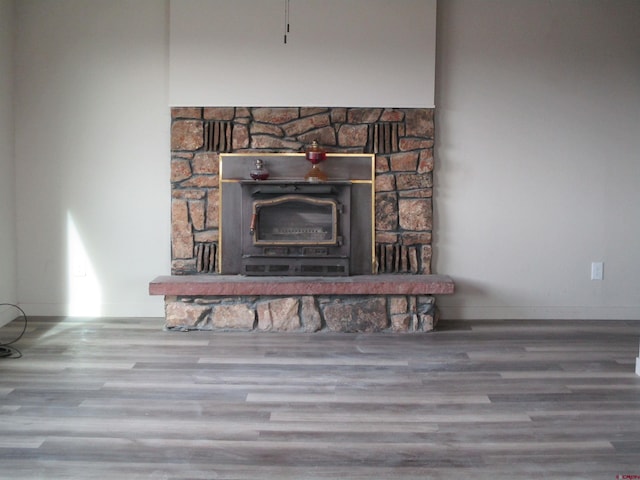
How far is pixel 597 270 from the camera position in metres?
4.98

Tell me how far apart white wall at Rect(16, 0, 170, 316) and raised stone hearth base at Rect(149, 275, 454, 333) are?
479 millimetres

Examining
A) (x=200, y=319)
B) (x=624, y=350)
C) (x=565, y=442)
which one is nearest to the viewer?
(x=565, y=442)

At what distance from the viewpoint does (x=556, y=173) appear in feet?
16.2

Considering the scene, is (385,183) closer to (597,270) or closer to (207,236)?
(207,236)

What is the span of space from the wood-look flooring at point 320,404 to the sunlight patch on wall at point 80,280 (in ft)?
0.84

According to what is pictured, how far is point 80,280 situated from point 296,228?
5.26 ft

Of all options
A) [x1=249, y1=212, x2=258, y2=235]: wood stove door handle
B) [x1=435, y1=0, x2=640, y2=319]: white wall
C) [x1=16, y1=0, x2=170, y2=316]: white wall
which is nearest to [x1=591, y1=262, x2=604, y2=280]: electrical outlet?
[x1=435, y1=0, x2=640, y2=319]: white wall

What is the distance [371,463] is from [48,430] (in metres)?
1.39

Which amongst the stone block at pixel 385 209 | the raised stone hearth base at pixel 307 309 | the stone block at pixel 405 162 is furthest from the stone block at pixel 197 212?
the stone block at pixel 405 162

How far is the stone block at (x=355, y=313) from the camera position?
182 inches

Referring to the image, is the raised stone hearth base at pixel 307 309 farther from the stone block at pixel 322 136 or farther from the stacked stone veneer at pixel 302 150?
the stone block at pixel 322 136

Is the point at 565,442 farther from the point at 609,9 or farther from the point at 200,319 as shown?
the point at 609,9

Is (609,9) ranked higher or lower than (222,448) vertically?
higher

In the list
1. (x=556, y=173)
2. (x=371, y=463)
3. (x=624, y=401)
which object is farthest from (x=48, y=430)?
(x=556, y=173)
